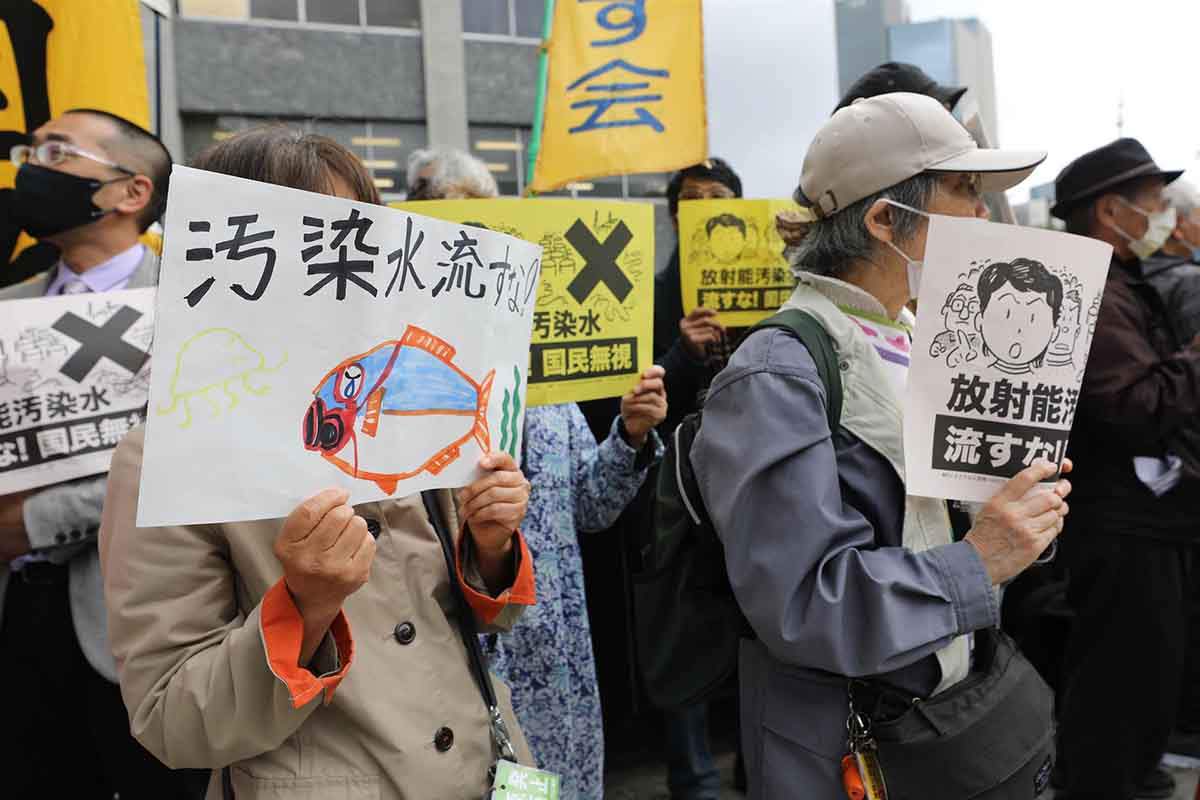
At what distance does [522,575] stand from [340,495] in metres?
0.48

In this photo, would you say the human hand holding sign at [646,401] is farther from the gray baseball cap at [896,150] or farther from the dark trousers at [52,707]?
the dark trousers at [52,707]

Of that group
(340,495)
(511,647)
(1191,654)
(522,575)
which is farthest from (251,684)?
(1191,654)

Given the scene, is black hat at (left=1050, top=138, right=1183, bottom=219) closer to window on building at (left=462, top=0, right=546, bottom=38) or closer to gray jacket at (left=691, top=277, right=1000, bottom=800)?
gray jacket at (left=691, top=277, right=1000, bottom=800)

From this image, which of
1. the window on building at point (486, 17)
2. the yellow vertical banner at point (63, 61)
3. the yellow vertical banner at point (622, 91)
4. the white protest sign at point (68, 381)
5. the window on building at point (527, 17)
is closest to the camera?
the white protest sign at point (68, 381)

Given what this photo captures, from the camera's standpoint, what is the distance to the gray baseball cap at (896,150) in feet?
5.17

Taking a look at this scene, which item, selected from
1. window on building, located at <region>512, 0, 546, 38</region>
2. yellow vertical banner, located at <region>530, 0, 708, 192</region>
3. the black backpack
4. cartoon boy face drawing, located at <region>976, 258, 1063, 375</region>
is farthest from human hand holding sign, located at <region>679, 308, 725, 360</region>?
window on building, located at <region>512, 0, 546, 38</region>

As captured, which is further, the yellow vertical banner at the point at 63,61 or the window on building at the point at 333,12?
the window on building at the point at 333,12

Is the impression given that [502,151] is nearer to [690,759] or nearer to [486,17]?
[486,17]

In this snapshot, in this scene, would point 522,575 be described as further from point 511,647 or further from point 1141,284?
point 1141,284

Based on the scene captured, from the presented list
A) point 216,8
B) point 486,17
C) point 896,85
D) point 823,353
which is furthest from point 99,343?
point 486,17

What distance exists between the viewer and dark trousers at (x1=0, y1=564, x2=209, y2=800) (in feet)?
7.14

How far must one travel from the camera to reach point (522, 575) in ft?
4.83

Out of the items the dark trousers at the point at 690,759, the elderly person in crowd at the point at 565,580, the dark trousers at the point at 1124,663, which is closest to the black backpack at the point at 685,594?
the elderly person in crowd at the point at 565,580

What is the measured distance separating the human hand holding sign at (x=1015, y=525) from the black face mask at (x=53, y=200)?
7.95 ft
